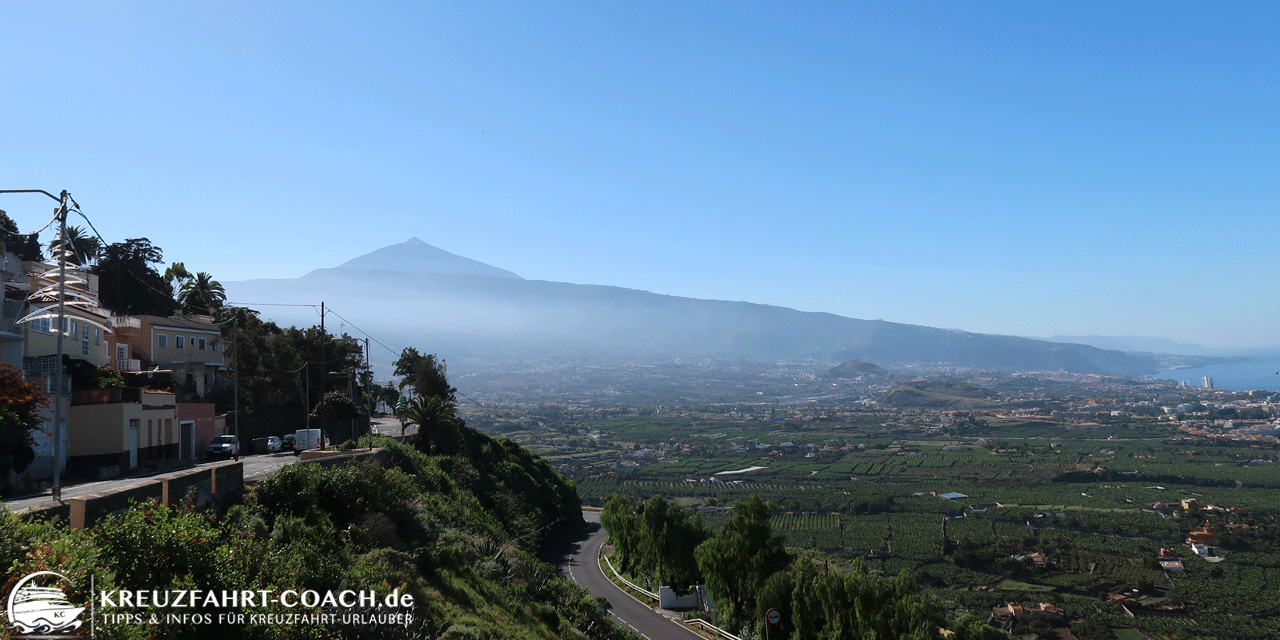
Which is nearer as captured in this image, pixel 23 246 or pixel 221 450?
pixel 221 450

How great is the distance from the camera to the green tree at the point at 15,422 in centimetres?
1354

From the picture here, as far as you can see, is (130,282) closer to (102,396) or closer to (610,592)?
(102,396)

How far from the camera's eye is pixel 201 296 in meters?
40.6

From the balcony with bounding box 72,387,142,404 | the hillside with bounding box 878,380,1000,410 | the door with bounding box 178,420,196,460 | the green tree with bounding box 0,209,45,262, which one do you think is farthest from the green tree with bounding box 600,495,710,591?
the hillside with bounding box 878,380,1000,410

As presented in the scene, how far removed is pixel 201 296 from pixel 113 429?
2668 centimetres

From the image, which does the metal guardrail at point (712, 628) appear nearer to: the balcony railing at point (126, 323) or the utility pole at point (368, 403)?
the utility pole at point (368, 403)

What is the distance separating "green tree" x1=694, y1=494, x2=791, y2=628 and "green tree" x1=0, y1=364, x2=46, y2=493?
18744 millimetres

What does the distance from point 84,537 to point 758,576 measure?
62.9 ft

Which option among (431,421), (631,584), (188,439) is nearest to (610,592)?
(631,584)

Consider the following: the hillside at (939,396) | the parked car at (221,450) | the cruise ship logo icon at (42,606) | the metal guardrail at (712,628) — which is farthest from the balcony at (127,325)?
the hillside at (939,396)

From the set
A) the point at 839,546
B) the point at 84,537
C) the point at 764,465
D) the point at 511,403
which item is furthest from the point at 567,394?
the point at 84,537

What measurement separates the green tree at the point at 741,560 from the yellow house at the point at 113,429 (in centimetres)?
1755

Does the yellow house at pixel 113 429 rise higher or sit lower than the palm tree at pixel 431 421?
higher

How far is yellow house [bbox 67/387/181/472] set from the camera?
17.0 m
